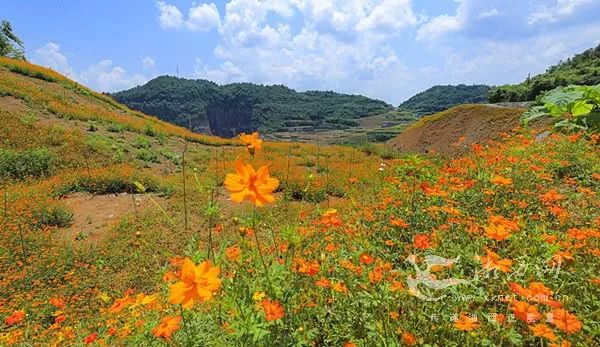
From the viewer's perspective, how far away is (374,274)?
7.81 feet

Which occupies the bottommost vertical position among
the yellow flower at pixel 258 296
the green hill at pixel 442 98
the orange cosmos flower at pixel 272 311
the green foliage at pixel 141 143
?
the green foliage at pixel 141 143

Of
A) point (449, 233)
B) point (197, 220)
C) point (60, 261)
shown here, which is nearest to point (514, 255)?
point (449, 233)

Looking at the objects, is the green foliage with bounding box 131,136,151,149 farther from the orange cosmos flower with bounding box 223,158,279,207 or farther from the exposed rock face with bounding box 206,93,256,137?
the exposed rock face with bounding box 206,93,256,137

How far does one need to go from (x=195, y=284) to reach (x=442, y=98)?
171m

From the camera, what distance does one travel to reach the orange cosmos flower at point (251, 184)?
5.59ft

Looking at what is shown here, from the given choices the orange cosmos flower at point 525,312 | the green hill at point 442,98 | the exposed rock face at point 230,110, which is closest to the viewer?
the orange cosmos flower at point 525,312

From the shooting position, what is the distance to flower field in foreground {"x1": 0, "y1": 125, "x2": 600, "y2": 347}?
2104mm

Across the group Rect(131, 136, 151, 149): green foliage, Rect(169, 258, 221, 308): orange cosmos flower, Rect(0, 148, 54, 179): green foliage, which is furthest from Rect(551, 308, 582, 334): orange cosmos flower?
Rect(131, 136, 151, 149): green foliage

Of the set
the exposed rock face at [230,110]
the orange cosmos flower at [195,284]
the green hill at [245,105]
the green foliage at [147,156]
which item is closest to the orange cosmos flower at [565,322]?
the orange cosmos flower at [195,284]

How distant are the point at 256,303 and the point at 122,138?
52.2 ft

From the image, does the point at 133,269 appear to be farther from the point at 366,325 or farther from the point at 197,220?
the point at 366,325

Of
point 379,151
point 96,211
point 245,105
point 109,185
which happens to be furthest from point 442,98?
point 96,211

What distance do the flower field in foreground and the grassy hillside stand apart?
0.05 feet

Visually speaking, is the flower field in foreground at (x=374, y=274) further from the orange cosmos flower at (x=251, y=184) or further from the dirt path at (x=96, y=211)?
the dirt path at (x=96, y=211)
